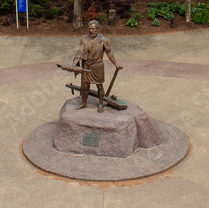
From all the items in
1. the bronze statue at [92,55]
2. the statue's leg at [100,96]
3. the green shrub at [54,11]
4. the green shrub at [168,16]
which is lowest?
the green shrub at [54,11]

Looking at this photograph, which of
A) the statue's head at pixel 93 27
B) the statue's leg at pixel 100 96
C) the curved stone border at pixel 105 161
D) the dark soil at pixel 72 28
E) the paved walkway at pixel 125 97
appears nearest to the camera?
the paved walkway at pixel 125 97

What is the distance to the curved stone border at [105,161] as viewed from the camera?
9.29 metres

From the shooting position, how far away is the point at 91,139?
9.94m

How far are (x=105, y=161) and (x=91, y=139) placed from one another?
0.62 m

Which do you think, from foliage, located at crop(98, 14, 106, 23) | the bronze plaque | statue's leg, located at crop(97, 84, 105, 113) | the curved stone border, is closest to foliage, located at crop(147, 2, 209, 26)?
foliage, located at crop(98, 14, 106, 23)

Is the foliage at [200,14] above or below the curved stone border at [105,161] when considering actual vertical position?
above

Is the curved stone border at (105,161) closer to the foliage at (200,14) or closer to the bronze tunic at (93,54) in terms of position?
the bronze tunic at (93,54)

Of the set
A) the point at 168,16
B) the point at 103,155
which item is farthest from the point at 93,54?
the point at 168,16

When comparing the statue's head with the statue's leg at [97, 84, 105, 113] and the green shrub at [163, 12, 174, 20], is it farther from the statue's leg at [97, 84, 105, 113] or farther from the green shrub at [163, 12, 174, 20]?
the green shrub at [163, 12, 174, 20]

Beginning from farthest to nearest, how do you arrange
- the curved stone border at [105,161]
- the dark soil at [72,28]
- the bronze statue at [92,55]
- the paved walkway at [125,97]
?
the dark soil at [72,28] → the bronze statue at [92,55] → the curved stone border at [105,161] → the paved walkway at [125,97]

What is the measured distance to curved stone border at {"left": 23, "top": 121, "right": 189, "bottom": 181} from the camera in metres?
9.29

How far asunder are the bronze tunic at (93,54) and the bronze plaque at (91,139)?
52.0 inches

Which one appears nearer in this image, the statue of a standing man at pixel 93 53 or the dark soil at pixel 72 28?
the statue of a standing man at pixel 93 53

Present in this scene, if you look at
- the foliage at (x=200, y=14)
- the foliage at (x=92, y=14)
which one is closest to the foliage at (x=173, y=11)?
the foliage at (x=200, y=14)
